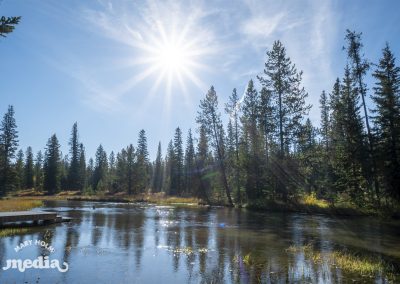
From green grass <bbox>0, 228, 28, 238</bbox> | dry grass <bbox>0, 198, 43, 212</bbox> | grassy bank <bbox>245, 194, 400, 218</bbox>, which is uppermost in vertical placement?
dry grass <bbox>0, 198, 43, 212</bbox>

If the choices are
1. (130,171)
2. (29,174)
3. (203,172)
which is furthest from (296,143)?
(29,174)

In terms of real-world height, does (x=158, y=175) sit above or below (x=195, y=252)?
above

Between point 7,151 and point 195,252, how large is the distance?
72.2 m

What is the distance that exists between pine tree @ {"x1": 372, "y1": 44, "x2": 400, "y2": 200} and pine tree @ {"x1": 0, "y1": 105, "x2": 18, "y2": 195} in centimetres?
6706

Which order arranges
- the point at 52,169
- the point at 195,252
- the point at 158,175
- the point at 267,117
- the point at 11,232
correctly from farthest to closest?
1. the point at 158,175
2. the point at 52,169
3. the point at 267,117
4. the point at 11,232
5. the point at 195,252

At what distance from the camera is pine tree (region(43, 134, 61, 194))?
9231 cm

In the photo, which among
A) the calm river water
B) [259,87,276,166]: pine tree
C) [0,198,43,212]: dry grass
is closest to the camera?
the calm river water

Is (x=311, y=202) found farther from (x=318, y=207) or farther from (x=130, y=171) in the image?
(x=130, y=171)

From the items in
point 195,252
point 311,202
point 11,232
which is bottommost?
point 195,252

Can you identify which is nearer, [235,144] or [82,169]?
[235,144]

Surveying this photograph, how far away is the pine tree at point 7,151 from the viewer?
241 feet

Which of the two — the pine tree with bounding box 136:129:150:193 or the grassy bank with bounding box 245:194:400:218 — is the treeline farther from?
the pine tree with bounding box 136:129:150:193

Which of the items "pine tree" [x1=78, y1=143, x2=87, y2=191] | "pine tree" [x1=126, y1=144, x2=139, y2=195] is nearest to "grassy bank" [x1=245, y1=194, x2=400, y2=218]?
"pine tree" [x1=126, y1=144, x2=139, y2=195]

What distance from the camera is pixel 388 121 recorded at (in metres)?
35.4
